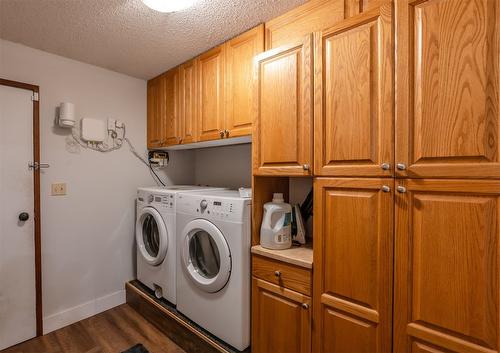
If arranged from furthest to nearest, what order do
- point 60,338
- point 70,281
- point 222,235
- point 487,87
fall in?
point 70,281, point 60,338, point 222,235, point 487,87

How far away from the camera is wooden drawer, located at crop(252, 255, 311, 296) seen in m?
1.38

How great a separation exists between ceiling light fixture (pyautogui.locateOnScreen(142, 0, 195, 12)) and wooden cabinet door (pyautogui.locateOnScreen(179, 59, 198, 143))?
0.68 meters

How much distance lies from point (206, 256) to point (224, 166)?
1017mm

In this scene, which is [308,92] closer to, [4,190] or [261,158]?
[261,158]

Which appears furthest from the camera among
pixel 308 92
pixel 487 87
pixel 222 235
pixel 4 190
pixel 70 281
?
pixel 70 281

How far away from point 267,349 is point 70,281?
178cm

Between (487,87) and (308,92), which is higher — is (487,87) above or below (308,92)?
below

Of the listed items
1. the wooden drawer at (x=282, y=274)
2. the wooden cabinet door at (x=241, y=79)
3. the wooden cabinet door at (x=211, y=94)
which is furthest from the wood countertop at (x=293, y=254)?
the wooden cabinet door at (x=211, y=94)

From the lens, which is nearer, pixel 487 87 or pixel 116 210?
pixel 487 87

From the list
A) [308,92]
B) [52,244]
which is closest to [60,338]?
[52,244]

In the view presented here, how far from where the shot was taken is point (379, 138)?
113 centimetres

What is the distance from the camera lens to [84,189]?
2.33m

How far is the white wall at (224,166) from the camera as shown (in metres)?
2.46

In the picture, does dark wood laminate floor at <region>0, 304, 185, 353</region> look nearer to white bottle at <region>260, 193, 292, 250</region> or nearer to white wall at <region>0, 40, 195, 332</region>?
white wall at <region>0, 40, 195, 332</region>
